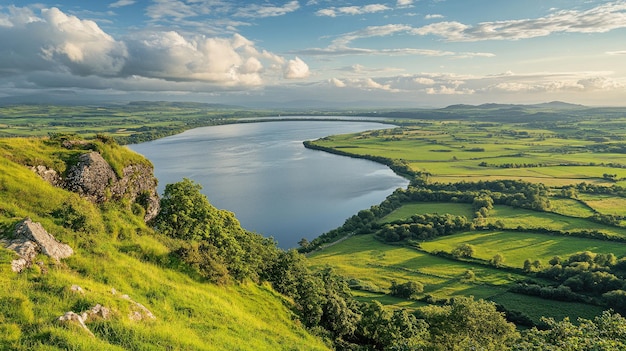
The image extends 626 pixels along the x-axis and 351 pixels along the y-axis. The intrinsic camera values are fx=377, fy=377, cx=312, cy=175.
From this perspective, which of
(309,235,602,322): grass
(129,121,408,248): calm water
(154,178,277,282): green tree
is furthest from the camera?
(129,121,408,248): calm water

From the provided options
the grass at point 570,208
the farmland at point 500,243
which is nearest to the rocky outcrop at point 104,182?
the farmland at point 500,243

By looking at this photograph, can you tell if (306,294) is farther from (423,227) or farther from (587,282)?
(423,227)

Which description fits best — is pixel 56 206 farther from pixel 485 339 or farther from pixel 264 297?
pixel 485 339

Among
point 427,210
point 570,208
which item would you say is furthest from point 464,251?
point 570,208

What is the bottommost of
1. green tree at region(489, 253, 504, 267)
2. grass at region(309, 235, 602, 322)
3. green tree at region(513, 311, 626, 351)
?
grass at region(309, 235, 602, 322)

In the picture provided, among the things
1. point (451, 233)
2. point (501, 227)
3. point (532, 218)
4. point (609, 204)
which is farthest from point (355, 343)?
point (609, 204)

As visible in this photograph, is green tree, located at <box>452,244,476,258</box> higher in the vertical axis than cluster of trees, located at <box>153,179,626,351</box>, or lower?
lower

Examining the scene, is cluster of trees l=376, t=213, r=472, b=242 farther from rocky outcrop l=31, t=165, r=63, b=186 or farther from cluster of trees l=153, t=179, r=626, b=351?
rocky outcrop l=31, t=165, r=63, b=186

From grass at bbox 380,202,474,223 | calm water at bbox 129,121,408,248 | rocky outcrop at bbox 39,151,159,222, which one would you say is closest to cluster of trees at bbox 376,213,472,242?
grass at bbox 380,202,474,223
